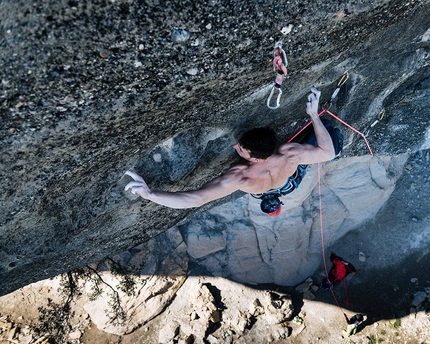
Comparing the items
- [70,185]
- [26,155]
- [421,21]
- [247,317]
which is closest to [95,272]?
[247,317]

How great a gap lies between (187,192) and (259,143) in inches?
27.5

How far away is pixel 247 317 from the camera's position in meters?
7.31

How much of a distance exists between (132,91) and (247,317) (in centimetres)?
642

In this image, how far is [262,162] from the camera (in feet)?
10.6

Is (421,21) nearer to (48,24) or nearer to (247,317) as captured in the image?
(48,24)

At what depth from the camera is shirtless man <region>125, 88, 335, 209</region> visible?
2.91 metres

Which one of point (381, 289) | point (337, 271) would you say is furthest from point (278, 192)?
point (381, 289)

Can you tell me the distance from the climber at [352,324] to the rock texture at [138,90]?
16.2 feet

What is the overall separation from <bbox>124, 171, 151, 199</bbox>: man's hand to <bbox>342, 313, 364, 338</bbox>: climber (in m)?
6.08

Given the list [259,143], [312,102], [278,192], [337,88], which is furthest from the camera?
[278,192]

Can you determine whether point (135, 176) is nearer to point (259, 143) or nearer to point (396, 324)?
point (259, 143)

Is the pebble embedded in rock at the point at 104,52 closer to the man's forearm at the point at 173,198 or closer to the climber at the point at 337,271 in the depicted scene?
the man's forearm at the point at 173,198

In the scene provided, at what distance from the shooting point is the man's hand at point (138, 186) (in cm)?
271

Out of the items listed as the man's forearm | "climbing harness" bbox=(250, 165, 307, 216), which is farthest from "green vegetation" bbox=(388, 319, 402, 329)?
the man's forearm
